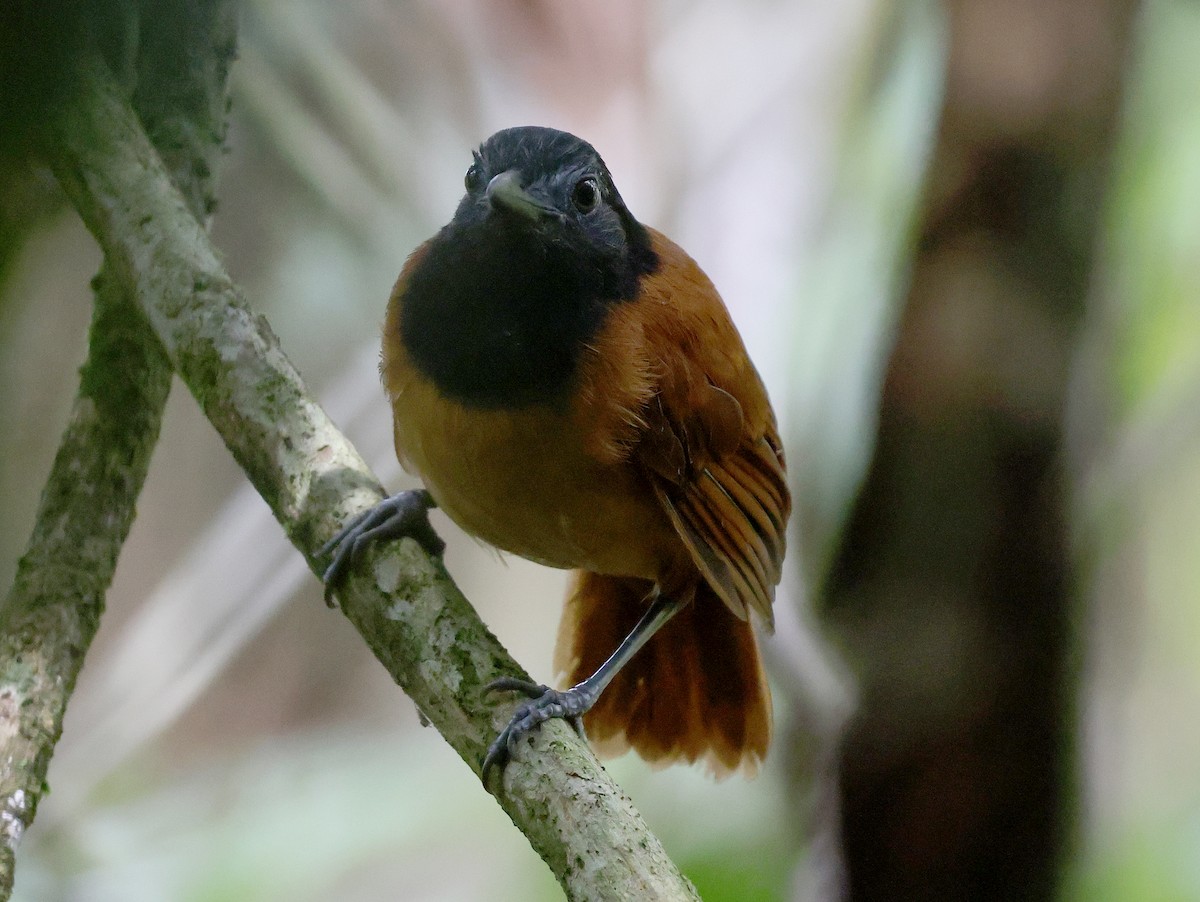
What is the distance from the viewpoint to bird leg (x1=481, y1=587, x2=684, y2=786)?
1.60m

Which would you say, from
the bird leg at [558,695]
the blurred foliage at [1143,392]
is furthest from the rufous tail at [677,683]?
the blurred foliage at [1143,392]

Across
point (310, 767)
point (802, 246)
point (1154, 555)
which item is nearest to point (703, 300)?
point (802, 246)

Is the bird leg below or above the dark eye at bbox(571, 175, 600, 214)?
below

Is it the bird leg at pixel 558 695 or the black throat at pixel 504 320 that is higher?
the black throat at pixel 504 320

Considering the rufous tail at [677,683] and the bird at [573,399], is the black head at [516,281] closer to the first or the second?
the bird at [573,399]

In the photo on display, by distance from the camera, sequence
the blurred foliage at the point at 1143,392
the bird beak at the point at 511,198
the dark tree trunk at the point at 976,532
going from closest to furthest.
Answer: the bird beak at the point at 511,198 < the dark tree trunk at the point at 976,532 < the blurred foliage at the point at 1143,392

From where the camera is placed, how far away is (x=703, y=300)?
7.98 feet

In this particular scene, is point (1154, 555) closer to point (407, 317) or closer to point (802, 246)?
point (802, 246)

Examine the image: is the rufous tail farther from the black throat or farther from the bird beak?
the bird beak

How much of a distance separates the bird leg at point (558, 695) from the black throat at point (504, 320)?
0.51 m

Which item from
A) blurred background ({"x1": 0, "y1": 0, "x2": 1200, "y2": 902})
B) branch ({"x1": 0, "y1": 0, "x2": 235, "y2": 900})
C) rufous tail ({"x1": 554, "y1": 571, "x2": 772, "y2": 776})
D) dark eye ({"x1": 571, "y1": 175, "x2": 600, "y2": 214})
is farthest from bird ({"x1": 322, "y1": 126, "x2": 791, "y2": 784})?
blurred background ({"x1": 0, "y1": 0, "x2": 1200, "y2": 902})

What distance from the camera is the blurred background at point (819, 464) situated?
11.1ft

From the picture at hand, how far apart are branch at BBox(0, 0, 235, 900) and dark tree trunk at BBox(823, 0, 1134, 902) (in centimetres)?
204

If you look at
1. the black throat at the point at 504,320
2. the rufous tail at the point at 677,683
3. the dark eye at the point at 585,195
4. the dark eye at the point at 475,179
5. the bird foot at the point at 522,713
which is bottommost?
the bird foot at the point at 522,713
